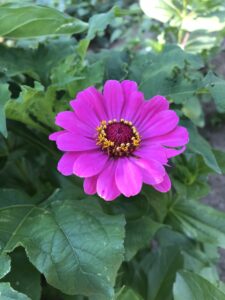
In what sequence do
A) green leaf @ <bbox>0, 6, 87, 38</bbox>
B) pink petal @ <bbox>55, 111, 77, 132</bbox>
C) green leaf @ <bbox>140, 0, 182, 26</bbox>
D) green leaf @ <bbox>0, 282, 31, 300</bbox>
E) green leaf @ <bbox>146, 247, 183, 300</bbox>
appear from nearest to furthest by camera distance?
1. green leaf @ <bbox>0, 282, 31, 300</bbox>
2. pink petal @ <bbox>55, 111, 77, 132</bbox>
3. green leaf @ <bbox>0, 6, 87, 38</bbox>
4. green leaf @ <bbox>146, 247, 183, 300</bbox>
5. green leaf @ <bbox>140, 0, 182, 26</bbox>

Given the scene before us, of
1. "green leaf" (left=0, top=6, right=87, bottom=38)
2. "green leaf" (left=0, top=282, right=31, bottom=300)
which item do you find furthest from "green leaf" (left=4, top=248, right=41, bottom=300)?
"green leaf" (left=0, top=6, right=87, bottom=38)

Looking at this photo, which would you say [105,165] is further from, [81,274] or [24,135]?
[24,135]

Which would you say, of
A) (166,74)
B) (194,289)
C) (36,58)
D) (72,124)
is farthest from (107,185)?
(36,58)

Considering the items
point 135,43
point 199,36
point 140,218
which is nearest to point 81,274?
point 140,218

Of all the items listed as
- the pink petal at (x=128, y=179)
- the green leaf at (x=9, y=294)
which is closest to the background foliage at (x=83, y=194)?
the green leaf at (x=9, y=294)

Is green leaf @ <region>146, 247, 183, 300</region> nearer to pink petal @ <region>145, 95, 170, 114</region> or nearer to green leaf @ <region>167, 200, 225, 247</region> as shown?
green leaf @ <region>167, 200, 225, 247</region>

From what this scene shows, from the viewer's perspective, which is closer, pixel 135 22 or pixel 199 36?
pixel 199 36
